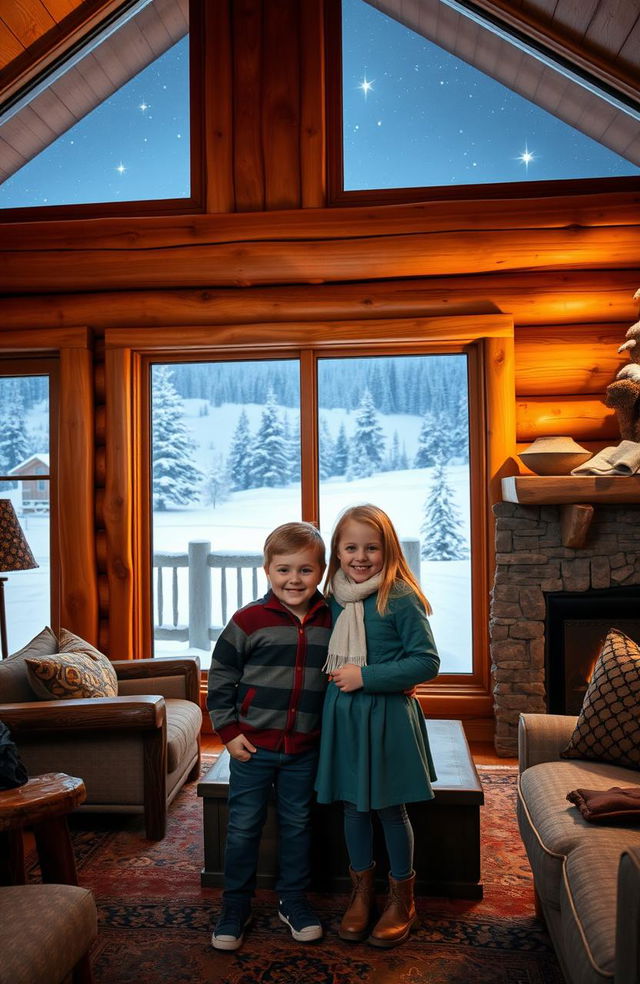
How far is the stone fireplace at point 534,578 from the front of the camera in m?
4.28

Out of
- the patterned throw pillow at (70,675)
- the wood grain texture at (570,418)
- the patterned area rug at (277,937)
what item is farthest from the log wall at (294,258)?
the patterned area rug at (277,937)

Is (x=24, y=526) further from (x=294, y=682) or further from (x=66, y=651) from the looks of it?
(x=294, y=682)

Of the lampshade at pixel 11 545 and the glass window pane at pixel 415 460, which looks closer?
the lampshade at pixel 11 545

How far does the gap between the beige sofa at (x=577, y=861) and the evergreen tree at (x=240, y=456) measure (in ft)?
8.48

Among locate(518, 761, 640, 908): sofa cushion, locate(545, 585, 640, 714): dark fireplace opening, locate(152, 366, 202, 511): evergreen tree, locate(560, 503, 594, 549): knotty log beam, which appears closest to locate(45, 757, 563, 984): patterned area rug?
locate(518, 761, 640, 908): sofa cushion

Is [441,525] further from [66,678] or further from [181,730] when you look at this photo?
[66,678]

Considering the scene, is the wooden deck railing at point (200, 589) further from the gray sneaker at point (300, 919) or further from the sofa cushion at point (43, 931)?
the sofa cushion at point (43, 931)

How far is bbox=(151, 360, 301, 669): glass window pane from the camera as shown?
4887 millimetres

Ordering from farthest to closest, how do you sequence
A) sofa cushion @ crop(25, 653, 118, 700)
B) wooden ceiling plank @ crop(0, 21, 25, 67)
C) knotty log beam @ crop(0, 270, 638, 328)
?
knotty log beam @ crop(0, 270, 638, 328), wooden ceiling plank @ crop(0, 21, 25, 67), sofa cushion @ crop(25, 653, 118, 700)

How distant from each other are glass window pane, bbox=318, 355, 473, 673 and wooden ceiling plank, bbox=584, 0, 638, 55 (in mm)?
1728

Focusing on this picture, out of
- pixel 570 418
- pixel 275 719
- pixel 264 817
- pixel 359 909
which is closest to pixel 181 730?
pixel 264 817

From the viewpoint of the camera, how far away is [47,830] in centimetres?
205

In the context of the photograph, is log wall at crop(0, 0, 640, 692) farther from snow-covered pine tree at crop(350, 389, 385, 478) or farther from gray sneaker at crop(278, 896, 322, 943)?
gray sneaker at crop(278, 896, 322, 943)

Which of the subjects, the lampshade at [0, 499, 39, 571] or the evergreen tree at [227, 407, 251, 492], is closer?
the lampshade at [0, 499, 39, 571]
